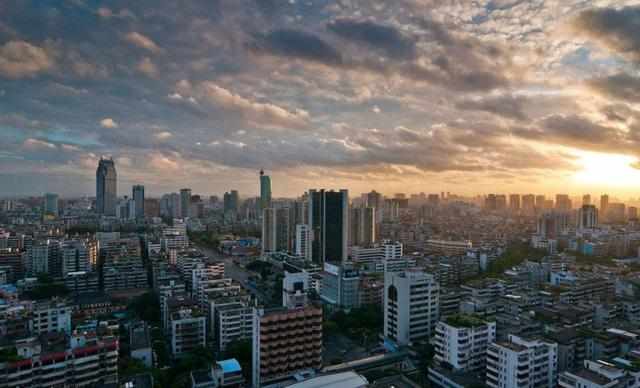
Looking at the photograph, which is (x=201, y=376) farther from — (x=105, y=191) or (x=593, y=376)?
(x=105, y=191)

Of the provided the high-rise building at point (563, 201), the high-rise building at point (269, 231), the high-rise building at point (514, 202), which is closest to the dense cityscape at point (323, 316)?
the high-rise building at point (269, 231)

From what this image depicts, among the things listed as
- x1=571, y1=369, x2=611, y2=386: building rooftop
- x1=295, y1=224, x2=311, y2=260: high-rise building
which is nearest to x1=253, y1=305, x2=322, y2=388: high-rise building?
x1=571, y1=369, x2=611, y2=386: building rooftop

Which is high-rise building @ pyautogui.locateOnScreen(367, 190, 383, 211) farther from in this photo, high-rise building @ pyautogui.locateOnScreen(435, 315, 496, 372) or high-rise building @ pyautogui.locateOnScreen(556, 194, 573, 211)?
high-rise building @ pyautogui.locateOnScreen(435, 315, 496, 372)

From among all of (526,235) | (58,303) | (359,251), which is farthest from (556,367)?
(526,235)

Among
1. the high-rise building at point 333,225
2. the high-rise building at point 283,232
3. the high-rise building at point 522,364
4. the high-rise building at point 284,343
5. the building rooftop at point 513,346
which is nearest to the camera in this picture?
the high-rise building at point 522,364

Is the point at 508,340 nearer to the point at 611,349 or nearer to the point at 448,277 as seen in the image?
the point at 611,349

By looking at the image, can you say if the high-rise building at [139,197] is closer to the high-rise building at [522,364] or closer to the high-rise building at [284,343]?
the high-rise building at [284,343]
